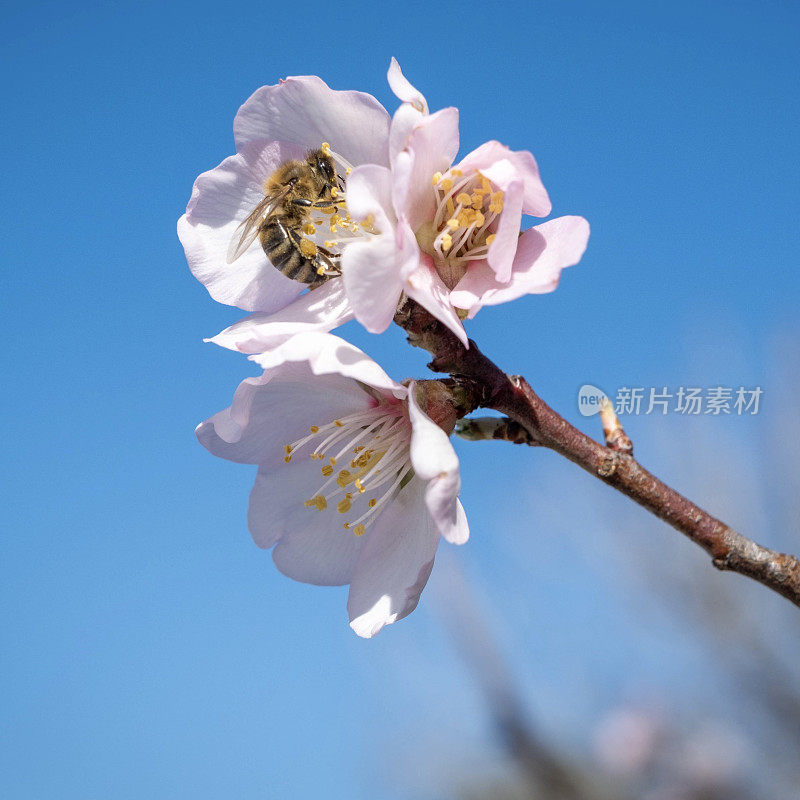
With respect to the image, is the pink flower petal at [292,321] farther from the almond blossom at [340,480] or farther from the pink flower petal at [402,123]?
the pink flower petal at [402,123]

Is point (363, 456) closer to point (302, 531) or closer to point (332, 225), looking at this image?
point (302, 531)

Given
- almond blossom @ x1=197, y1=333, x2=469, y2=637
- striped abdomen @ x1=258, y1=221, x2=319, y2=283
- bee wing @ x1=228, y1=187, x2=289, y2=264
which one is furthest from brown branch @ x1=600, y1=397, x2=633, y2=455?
bee wing @ x1=228, y1=187, x2=289, y2=264

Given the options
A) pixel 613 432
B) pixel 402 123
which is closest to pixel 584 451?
pixel 613 432

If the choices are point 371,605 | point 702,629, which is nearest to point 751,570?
point 371,605

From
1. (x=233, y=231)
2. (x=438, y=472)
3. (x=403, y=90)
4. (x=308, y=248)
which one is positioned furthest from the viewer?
(x=233, y=231)

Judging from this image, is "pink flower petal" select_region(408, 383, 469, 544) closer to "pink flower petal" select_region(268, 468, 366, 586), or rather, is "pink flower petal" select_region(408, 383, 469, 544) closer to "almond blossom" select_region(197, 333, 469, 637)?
"almond blossom" select_region(197, 333, 469, 637)

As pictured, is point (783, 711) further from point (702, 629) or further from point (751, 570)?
point (751, 570)
